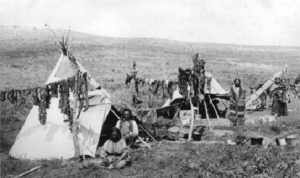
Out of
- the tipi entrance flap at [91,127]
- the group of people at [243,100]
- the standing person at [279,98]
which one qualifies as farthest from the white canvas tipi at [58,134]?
the standing person at [279,98]

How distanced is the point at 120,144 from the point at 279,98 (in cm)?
830

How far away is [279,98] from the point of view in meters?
15.6

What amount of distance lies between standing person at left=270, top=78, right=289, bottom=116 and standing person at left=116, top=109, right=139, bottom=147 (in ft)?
24.0

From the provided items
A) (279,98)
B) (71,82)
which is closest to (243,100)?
(279,98)

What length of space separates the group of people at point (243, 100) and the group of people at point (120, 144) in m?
4.82

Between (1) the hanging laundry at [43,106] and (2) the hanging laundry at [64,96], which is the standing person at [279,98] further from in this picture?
(1) the hanging laundry at [43,106]

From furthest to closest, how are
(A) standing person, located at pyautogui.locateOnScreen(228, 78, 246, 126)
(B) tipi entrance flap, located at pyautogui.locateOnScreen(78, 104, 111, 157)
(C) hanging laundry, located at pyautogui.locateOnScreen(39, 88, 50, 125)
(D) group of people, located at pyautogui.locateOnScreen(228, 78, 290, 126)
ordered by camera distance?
(D) group of people, located at pyautogui.locateOnScreen(228, 78, 290, 126) < (A) standing person, located at pyautogui.locateOnScreen(228, 78, 246, 126) < (C) hanging laundry, located at pyautogui.locateOnScreen(39, 88, 50, 125) < (B) tipi entrance flap, located at pyautogui.locateOnScreen(78, 104, 111, 157)

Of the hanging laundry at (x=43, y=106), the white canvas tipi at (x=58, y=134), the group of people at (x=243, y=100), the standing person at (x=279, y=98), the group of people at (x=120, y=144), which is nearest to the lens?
the group of people at (x=120, y=144)

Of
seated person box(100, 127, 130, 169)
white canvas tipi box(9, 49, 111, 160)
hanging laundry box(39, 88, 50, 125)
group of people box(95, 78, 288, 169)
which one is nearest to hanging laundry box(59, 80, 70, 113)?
white canvas tipi box(9, 49, 111, 160)

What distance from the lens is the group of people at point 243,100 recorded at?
14150mm

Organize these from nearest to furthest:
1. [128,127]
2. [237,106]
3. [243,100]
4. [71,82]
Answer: [71,82] < [128,127] < [237,106] < [243,100]

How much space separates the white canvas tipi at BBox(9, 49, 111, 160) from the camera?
10.2 m

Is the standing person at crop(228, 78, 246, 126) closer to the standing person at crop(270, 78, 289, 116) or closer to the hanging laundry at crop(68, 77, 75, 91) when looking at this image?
the standing person at crop(270, 78, 289, 116)

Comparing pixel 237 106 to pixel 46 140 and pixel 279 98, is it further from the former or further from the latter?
pixel 46 140
